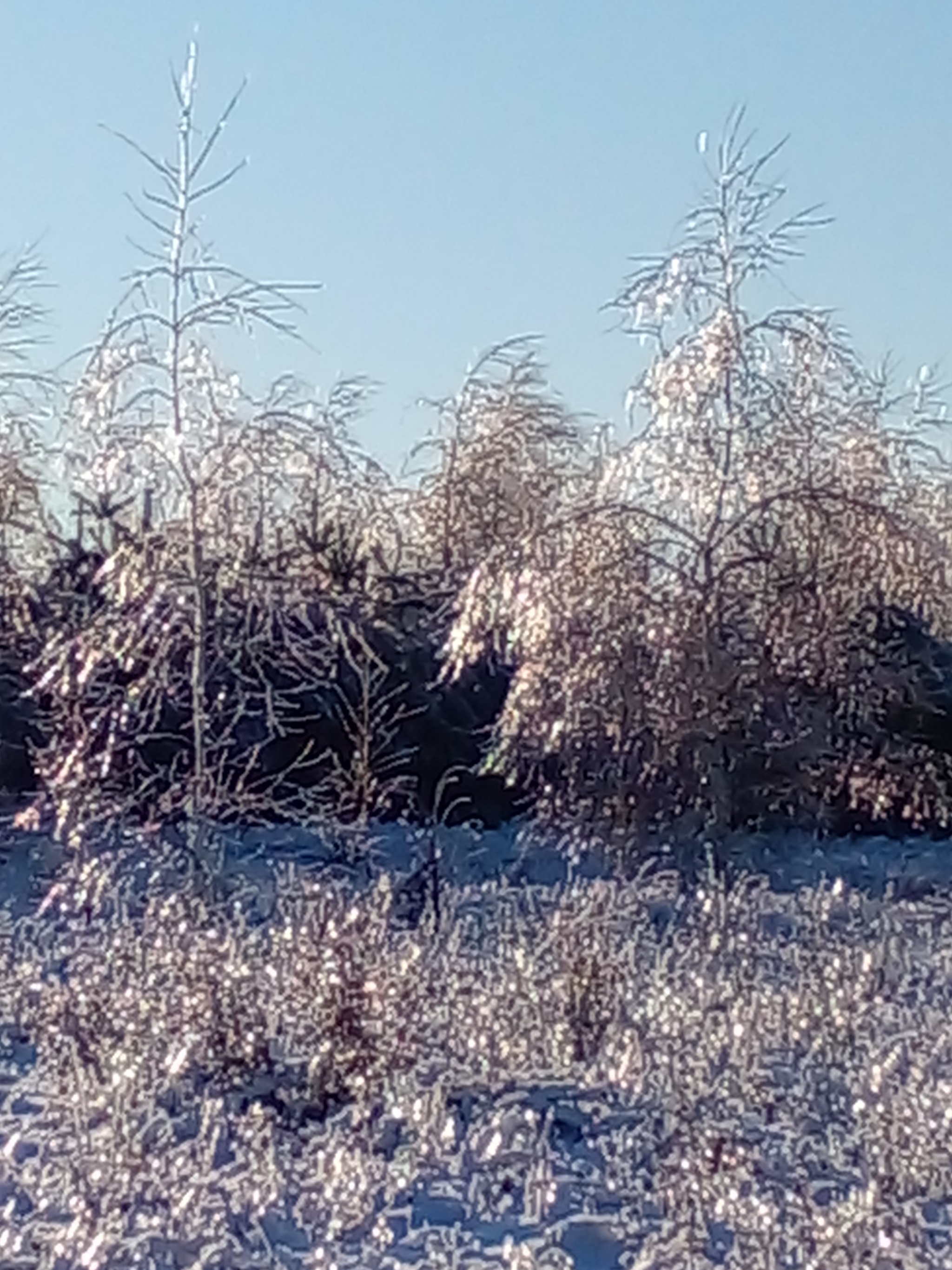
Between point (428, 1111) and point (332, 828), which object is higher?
point (332, 828)

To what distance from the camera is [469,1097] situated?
606 cm

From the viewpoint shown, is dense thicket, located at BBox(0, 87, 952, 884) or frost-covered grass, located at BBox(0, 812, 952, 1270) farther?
dense thicket, located at BBox(0, 87, 952, 884)

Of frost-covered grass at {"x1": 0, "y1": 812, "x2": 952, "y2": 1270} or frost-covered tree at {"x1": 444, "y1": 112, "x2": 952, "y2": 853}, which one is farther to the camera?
frost-covered tree at {"x1": 444, "y1": 112, "x2": 952, "y2": 853}

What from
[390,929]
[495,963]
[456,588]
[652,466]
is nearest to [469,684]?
[456,588]

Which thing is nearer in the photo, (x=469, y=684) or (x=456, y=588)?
(x=456, y=588)

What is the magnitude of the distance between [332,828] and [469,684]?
3330mm

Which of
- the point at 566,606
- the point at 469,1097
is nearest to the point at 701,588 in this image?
the point at 566,606

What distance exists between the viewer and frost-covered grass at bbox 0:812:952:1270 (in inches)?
193

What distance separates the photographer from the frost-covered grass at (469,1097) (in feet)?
16.1

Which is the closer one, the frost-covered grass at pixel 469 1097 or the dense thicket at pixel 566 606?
the frost-covered grass at pixel 469 1097

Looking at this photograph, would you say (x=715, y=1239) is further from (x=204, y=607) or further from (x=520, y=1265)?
(x=204, y=607)

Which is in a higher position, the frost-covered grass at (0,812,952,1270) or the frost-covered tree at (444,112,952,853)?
the frost-covered tree at (444,112,952,853)

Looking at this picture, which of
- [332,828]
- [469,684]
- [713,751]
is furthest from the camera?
[469,684]

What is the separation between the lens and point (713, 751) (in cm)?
1079
